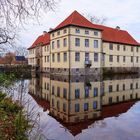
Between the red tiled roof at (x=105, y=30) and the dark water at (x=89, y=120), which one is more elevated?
the red tiled roof at (x=105, y=30)

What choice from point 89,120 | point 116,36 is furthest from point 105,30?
point 89,120

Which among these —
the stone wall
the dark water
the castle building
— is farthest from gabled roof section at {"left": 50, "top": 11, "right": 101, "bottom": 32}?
the dark water

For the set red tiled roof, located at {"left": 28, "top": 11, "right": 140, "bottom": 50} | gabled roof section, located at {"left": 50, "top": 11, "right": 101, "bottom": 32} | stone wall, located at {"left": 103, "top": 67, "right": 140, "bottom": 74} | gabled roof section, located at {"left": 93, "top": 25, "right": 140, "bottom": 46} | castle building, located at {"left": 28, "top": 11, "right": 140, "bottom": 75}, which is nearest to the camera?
castle building, located at {"left": 28, "top": 11, "right": 140, "bottom": 75}

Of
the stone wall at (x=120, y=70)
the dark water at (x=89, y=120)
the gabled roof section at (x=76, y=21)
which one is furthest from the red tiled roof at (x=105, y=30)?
the dark water at (x=89, y=120)

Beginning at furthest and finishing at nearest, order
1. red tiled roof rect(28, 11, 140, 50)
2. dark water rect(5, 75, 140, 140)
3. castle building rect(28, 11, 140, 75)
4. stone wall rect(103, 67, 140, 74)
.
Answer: stone wall rect(103, 67, 140, 74), red tiled roof rect(28, 11, 140, 50), castle building rect(28, 11, 140, 75), dark water rect(5, 75, 140, 140)

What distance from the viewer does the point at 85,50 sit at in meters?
36.0

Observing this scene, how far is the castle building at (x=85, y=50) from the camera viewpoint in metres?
34.5

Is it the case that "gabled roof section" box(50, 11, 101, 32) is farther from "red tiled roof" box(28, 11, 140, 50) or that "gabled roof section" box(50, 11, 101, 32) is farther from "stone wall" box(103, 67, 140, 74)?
"stone wall" box(103, 67, 140, 74)

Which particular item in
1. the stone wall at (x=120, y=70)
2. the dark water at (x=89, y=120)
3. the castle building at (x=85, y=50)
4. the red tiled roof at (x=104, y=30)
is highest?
the red tiled roof at (x=104, y=30)

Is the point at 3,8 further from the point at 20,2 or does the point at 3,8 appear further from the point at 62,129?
the point at 62,129

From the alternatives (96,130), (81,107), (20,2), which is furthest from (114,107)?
(20,2)

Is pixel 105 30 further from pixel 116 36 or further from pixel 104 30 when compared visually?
pixel 116 36

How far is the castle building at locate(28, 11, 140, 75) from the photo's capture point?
3447 centimetres

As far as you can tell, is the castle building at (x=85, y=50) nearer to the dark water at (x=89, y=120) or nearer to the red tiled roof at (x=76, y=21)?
the red tiled roof at (x=76, y=21)
